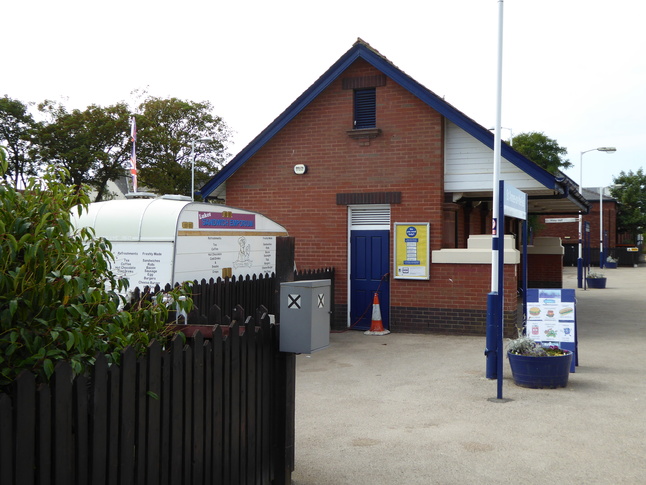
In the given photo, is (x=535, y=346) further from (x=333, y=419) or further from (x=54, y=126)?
(x=54, y=126)

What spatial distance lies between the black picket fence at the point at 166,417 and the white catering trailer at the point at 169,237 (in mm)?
5500

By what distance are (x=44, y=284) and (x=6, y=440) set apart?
71cm

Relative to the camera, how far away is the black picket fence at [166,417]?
2.93 meters

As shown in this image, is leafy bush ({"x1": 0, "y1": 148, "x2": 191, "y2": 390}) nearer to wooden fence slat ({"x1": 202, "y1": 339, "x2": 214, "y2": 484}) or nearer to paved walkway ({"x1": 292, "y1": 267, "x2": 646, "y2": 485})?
wooden fence slat ({"x1": 202, "y1": 339, "x2": 214, "y2": 484})

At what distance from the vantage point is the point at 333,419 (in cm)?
714

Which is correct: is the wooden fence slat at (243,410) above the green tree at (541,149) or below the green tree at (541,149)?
below

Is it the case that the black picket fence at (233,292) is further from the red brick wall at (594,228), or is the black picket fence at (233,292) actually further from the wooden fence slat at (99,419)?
the red brick wall at (594,228)

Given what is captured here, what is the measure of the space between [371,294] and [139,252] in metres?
5.63

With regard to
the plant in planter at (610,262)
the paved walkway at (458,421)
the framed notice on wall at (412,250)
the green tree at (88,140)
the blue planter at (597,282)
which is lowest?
the paved walkway at (458,421)

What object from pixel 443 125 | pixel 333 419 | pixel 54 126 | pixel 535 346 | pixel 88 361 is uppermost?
pixel 54 126

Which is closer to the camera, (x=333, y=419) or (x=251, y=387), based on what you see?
(x=251, y=387)

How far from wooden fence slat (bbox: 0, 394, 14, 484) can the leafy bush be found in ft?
0.71

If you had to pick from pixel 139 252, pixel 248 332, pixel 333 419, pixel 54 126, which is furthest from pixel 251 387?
pixel 54 126

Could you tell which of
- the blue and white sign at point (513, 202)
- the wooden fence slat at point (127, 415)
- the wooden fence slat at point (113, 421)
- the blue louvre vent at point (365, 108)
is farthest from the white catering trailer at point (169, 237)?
the wooden fence slat at point (113, 421)
